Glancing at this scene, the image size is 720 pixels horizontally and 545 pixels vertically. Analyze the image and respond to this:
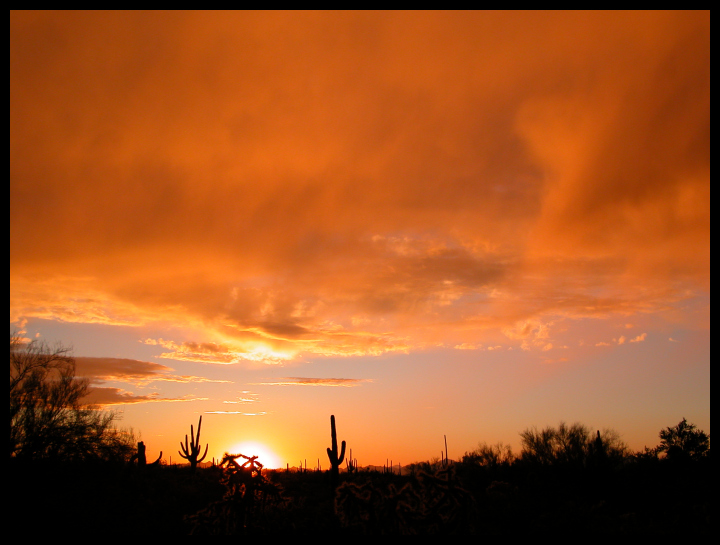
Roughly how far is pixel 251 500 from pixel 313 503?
57.1 feet

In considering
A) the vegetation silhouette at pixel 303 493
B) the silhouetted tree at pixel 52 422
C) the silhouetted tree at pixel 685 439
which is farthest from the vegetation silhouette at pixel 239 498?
the silhouetted tree at pixel 685 439

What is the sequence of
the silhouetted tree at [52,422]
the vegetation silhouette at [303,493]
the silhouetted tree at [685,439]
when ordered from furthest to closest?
the silhouetted tree at [685,439], the silhouetted tree at [52,422], the vegetation silhouette at [303,493]

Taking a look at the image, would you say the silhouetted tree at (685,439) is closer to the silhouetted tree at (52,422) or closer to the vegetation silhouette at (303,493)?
the vegetation silhouette at (303,493)

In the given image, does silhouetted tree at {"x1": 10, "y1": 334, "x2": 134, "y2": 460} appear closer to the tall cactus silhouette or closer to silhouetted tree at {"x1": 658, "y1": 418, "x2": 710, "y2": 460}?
the tall cactus silhouette

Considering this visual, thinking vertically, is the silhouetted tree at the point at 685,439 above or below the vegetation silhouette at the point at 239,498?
below

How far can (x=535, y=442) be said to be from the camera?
125ft

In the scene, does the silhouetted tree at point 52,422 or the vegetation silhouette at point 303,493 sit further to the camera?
the silhouetted tree at point 52,422

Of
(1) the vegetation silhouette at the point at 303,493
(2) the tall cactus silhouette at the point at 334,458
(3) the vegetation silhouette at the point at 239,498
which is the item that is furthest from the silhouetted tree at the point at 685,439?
(3) the vegetation silhouette at the point at 239,498

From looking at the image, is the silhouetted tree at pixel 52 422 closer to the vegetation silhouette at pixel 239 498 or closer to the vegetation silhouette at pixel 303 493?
the vegetation silhouette at pixel 303 493

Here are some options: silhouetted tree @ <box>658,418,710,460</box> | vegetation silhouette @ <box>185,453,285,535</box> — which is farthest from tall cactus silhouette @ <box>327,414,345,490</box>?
silhouetted tree @ <box>658,418,710,460</box>

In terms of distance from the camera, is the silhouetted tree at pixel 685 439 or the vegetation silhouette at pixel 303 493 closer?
the vegetation silhouette at pixel 303 493

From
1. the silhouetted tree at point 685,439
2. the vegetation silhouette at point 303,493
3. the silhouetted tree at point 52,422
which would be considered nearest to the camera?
the vegetation silhouette at point 303,493

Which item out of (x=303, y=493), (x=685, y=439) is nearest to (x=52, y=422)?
(x=303, y=493)

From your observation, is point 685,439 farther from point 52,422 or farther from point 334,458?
point 52,422
